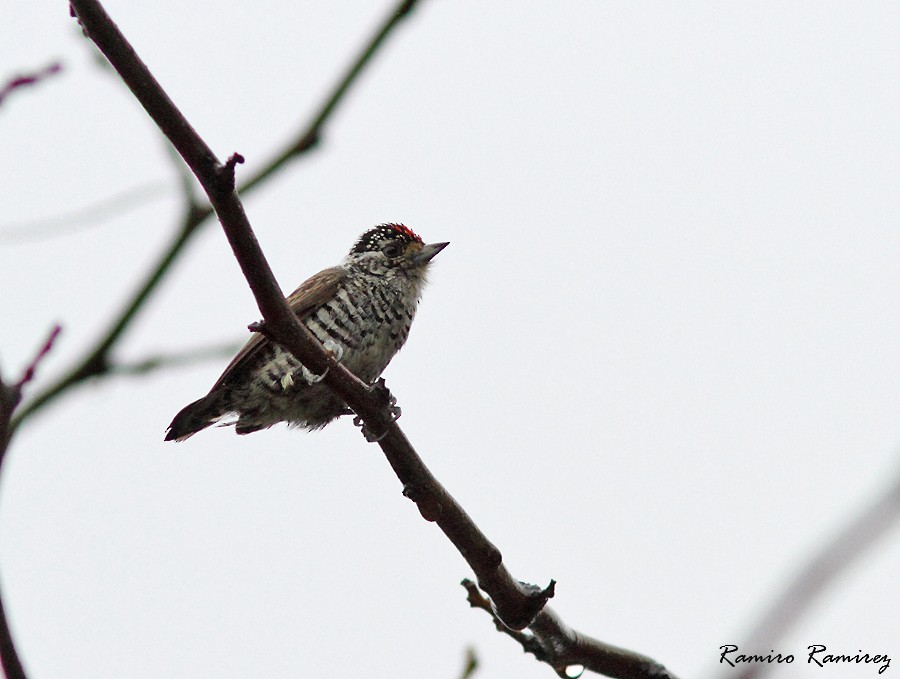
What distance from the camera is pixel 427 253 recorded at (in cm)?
701

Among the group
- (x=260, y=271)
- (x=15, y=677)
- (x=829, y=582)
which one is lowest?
(x=829, y=582)

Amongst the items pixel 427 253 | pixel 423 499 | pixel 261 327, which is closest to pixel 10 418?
pixel 261 327

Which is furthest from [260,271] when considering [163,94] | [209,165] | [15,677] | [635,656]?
[635,656]

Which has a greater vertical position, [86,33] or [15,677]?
[86,33]

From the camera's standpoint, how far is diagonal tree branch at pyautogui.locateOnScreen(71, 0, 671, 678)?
2924 millimetres

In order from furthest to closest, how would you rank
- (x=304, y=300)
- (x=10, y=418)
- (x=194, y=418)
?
(x=304, y=300)
(x=194, y=418)
(x=10, y=418)

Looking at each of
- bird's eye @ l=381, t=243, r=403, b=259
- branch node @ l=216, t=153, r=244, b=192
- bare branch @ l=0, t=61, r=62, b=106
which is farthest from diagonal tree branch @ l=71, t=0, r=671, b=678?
bird's eye @ l=381, t=243, r=403, b=259

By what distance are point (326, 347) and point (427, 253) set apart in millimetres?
1206

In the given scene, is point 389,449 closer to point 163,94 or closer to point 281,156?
point 281,156

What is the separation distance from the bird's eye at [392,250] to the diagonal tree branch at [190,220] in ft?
9.56

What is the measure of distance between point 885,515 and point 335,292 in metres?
5.41

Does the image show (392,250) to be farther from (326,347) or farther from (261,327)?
(261,327)

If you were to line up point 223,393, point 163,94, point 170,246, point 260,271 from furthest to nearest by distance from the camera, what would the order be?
point 223,393, point 170,246, point 260,271, point 163,94

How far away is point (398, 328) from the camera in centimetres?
657
